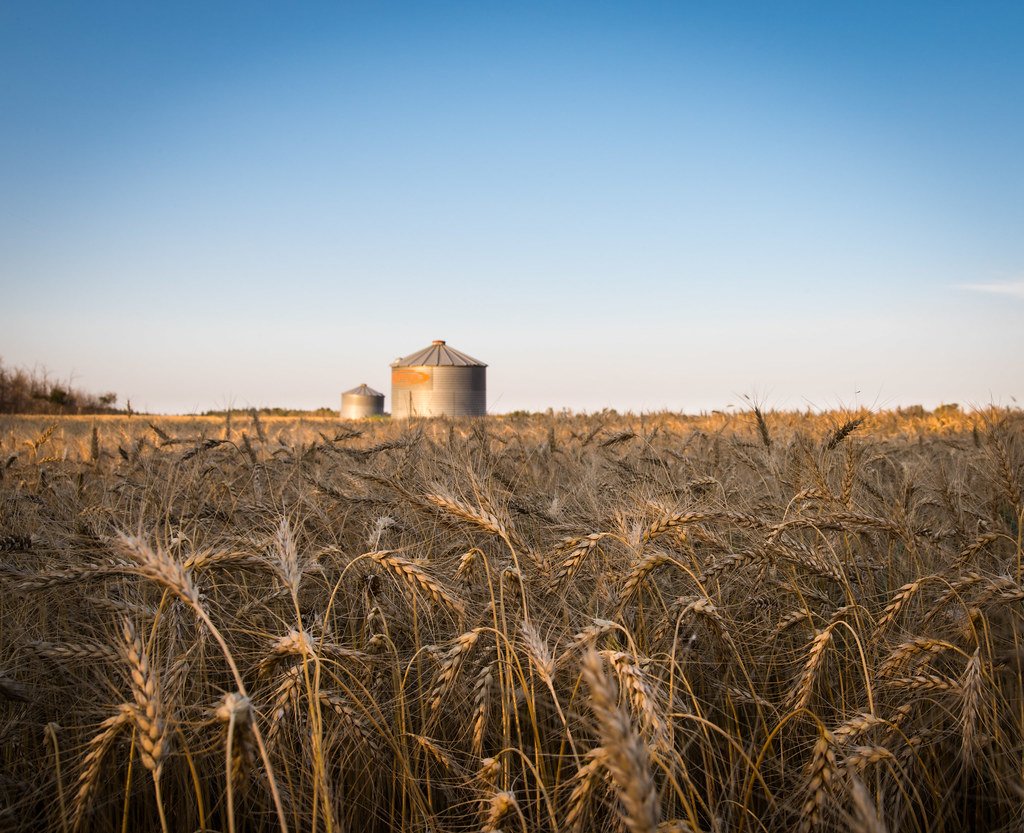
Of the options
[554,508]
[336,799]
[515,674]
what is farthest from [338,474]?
[336,799]

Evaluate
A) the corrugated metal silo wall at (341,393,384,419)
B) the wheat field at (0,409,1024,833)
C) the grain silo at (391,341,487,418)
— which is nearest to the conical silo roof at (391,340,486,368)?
the grain silo at (391,341,487,418)

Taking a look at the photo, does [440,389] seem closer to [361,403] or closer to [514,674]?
[361,403]

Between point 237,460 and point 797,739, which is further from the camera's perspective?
point 237,460

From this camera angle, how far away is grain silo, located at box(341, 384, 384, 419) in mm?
42562

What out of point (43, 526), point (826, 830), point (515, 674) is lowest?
point (826, 830)

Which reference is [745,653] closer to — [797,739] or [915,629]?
[797,739]

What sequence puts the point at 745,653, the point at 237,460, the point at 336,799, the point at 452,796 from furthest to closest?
the point at 237,460 → the point at 745,653 → the point at 452,796 → the point at 336,799

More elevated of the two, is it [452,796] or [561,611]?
[561,611]

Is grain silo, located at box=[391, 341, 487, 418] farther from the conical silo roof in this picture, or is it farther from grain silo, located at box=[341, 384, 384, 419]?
grain silo, located at box=[341, 384, 384, 419]

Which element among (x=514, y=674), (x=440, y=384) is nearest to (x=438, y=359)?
(x=440, y=384)

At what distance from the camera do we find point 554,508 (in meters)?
3.03

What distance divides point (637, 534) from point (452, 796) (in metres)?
0.88

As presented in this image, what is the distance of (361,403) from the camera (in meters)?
42.7

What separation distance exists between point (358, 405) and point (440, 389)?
11784mm
